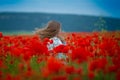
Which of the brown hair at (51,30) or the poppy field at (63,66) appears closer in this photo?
the poppy field at (63,66)

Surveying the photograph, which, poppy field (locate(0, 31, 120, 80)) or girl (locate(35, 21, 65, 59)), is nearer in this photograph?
poppy field (locate(0, 31, 120, 80))

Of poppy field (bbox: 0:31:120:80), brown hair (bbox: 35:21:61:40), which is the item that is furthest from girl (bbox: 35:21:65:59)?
poppy field (bbox: 0:31:120:80)

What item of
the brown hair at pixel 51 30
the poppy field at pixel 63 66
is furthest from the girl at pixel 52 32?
the poppy field at pixel 63 66

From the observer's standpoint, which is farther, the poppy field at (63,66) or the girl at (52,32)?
the girl at (52,32)

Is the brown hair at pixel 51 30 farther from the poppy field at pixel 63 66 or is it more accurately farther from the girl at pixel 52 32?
the poppy field at pixel 63 66

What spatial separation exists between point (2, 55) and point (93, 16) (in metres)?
1.66

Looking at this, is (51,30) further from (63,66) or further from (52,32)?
(63,66)

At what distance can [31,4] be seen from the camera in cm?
410

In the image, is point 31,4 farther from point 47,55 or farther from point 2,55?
point 47,55

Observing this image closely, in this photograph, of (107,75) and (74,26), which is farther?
(74,26)

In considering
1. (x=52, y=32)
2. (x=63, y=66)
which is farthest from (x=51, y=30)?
(x=63, y=66)

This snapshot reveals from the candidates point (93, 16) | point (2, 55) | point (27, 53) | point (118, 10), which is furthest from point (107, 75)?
point (93, 16)

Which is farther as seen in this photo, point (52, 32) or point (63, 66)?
point (52, 32)

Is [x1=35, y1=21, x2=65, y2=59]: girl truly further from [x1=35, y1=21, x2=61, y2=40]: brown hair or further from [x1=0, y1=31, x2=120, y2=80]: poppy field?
[x1=0, y1=31, x2=120, y2=80]: poppy field
